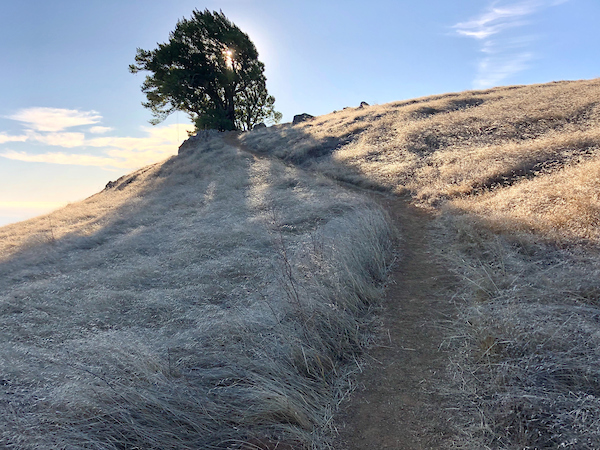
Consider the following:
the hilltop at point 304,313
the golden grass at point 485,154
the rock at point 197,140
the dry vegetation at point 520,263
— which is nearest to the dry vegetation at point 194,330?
the hilltop at point 304,313

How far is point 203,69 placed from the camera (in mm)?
30938

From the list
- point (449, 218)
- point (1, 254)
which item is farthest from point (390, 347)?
point (1, 254)

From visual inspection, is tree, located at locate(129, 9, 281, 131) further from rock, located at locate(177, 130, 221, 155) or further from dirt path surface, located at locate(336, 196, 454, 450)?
dirt path surface, located at locate(336, 196, 454, 450)

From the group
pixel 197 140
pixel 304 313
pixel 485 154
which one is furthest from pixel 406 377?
pixel 197 140

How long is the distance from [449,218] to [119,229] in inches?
375

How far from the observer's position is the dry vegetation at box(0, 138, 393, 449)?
302 cm

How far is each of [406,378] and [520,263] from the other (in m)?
2.41

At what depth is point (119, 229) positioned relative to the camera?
11523 mm

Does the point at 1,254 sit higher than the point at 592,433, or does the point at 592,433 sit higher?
the point at 1,254

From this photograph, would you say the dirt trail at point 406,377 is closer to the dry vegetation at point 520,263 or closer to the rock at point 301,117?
the dry vegetation at point 520,263

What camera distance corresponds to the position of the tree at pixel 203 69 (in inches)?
1180

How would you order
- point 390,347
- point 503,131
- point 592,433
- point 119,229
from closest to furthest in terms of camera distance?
Answer: point 592,433
point 390,347
point 119,229
point 503,131

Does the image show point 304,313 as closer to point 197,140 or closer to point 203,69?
point 197,140

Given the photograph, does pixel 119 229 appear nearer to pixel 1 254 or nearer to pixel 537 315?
pixel 1 254
